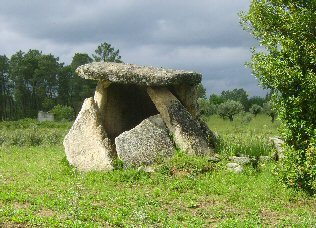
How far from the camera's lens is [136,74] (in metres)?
22.4

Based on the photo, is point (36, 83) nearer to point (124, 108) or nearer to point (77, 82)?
point (77, 82)

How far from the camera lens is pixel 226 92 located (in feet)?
429

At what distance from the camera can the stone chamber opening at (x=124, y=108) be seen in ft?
83.2

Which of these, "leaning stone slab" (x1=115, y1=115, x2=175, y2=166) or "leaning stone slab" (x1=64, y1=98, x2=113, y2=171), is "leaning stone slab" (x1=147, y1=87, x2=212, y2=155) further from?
"leaning stone slab" (x1=64, y1=98, x2=113, y2=171)

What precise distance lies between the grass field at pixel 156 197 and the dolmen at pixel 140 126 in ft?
2.91

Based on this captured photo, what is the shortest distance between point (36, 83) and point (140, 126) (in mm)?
74228

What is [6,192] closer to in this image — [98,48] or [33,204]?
[33,204]

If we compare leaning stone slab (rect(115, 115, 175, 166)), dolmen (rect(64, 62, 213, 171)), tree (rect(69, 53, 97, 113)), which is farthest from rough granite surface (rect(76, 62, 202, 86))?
tree (rect(69, 53, 97, 113))

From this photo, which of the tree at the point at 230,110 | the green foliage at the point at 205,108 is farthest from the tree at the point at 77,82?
the tree at the point at 230,110

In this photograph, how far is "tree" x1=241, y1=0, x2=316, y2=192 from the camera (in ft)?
54.8

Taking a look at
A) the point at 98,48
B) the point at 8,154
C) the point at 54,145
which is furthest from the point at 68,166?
the point at 98,48

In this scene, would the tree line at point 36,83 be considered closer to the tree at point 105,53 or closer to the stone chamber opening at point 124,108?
the tree at point 105,53

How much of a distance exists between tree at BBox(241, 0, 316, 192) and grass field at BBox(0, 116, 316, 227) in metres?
1.16

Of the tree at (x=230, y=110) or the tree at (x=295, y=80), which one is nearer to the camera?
the tree at (x=295, y=80)
